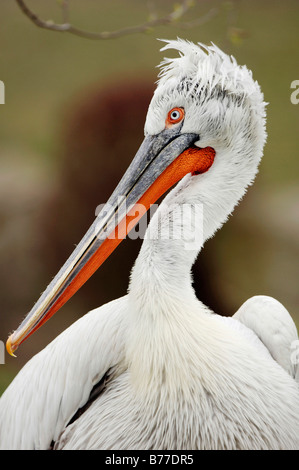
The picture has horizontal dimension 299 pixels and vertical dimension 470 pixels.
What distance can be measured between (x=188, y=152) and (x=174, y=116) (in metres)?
0.09

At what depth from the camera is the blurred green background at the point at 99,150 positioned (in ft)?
8.41

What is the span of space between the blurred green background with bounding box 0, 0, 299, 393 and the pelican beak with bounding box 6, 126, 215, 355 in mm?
1193

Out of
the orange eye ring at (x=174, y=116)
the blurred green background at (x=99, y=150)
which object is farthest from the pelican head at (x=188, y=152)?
the blurred green background at (x=99, y=150)

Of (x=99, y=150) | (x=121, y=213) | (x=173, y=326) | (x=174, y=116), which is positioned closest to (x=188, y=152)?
(x=174, y=116)

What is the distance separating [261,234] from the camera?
3.09 m

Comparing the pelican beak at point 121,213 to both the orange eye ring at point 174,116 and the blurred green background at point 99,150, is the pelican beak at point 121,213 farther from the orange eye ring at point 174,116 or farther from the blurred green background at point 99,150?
the blurred green background at point 99,150

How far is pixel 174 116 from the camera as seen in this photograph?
53.3 inches

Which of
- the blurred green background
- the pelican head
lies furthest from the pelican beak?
the blurred green background

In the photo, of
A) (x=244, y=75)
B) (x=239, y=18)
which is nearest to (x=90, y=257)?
(x=244, y=75)

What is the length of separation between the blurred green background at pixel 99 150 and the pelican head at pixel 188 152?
1.14m

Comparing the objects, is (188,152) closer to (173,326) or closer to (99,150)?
(173,326)
